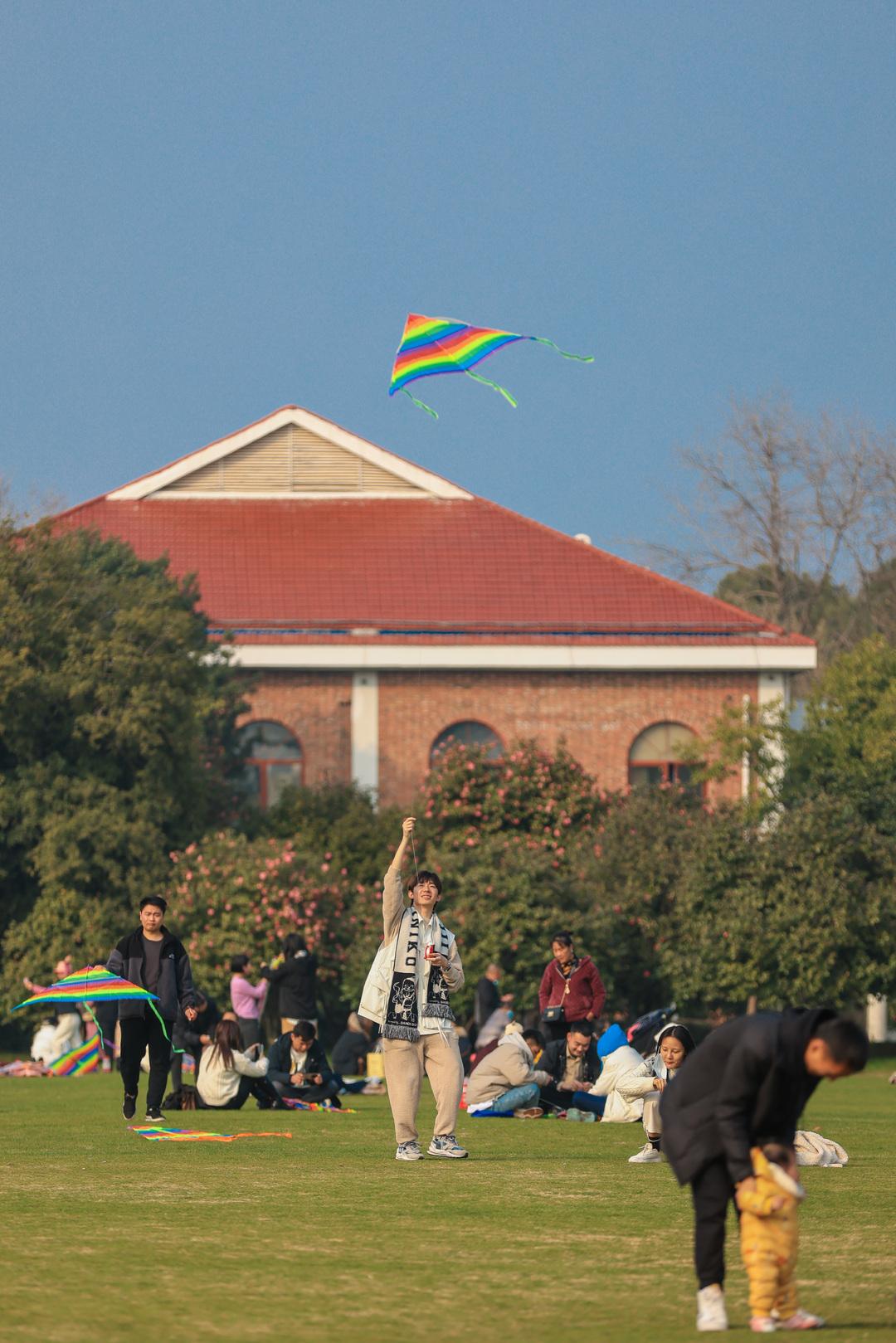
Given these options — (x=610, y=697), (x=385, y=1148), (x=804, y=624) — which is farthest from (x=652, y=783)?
(x=385, y=1148)

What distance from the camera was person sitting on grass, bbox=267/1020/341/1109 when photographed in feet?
62.1

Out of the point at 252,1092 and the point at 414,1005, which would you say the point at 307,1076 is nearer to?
the point at 252,1092

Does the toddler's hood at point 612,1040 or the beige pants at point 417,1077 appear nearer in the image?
the beige pants at point 417,1077

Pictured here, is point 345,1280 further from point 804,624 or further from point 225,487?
point 804,624

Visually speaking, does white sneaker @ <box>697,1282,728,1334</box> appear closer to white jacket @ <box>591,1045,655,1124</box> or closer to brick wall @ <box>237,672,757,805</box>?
white jacket @ <box>591,1045,655,1124</box>

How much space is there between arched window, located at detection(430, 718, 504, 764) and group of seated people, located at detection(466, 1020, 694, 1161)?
73.2 ft

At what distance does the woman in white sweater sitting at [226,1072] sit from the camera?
58.5 ft

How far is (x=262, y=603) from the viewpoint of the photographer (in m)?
43.2

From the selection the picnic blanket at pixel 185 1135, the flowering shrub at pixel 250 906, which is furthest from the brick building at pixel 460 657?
the picnic blanket at pixel 185 1135

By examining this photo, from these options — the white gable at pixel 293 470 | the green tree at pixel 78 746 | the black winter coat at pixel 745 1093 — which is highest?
the white gable at pixel 293 470

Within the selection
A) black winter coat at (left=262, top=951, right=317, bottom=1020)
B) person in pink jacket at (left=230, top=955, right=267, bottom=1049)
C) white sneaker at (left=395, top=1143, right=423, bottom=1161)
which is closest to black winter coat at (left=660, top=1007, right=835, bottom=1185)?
white sneaker at (left=395, top=1143, right=423, bottom=1161)

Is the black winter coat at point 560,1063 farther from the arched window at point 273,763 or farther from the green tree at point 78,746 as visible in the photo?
the arched window at point 273,763

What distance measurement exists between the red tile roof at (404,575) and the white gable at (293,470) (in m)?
0.27

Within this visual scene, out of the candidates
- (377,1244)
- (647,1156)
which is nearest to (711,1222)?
(377,1244)
